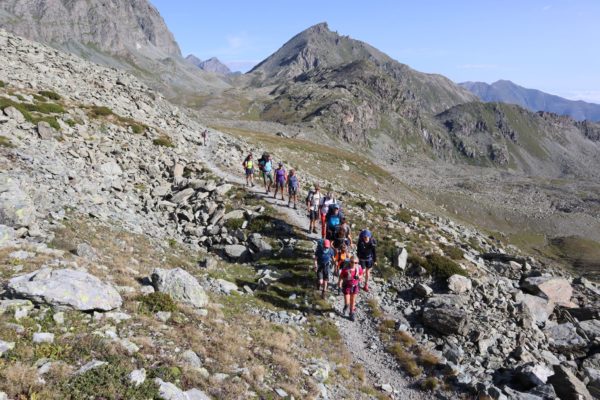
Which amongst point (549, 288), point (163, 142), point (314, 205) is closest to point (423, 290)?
point (314, 205)

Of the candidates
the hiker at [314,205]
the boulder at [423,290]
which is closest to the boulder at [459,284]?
the boulder at [423,290]

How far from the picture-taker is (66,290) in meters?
10.3

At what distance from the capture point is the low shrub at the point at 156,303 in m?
11.8

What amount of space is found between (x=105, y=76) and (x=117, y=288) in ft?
162

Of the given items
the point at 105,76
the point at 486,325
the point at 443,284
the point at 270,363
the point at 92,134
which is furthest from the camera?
the point at 105,76

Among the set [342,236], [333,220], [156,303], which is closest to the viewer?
[156,303]

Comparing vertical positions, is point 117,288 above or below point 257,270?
above

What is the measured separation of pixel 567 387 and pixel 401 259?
9.90 m

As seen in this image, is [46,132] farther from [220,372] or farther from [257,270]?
[220,372]

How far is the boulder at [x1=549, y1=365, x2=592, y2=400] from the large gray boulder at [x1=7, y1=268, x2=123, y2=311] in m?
15.0

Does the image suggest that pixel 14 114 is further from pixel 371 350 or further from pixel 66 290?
pixel 371 350

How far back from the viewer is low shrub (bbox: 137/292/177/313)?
11836 millimetres

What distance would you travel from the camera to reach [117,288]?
12.2 metres

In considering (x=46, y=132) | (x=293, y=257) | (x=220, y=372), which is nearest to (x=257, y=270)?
(x=293, y=257)
